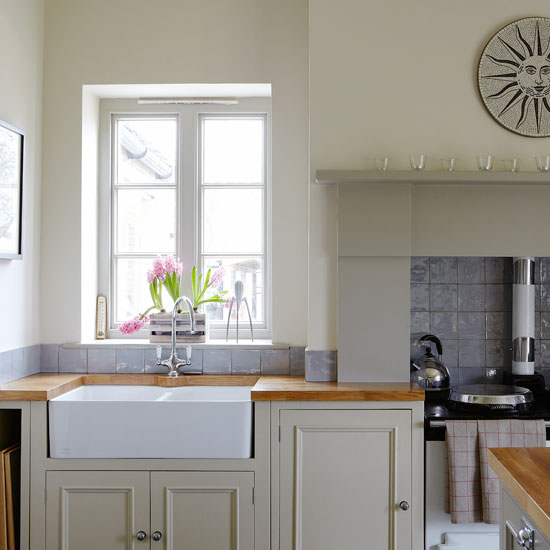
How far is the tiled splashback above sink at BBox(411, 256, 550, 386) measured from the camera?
2.85 metres

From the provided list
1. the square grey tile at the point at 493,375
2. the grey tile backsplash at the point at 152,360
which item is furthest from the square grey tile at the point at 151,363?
the square grey tile at the point at 493,375

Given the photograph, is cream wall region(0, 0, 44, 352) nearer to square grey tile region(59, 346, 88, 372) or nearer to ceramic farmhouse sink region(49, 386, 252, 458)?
square grey tile region(59, 346, 88, 372)

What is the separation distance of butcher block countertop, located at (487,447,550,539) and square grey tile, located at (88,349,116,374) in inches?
72.2

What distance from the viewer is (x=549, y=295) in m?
2.85

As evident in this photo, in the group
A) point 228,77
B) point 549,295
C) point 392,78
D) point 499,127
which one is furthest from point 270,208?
point 549,295

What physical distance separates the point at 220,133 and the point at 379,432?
1.75 meters

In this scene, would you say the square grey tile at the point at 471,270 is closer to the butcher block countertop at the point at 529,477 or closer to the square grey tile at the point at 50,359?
the butcher block countertop at the point at 529,477

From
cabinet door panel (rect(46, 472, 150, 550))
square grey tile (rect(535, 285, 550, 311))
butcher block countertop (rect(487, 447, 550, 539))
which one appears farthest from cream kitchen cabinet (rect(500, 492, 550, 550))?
square grey tile (rect(535, 285, 550, 311))

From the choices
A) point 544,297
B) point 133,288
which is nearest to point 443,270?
point 544,297

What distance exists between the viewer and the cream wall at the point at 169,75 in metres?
2.95

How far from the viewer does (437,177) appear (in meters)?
2.44

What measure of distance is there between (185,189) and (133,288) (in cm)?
59

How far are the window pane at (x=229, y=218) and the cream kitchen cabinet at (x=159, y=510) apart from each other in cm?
126

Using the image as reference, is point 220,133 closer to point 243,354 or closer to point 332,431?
point 243,354
